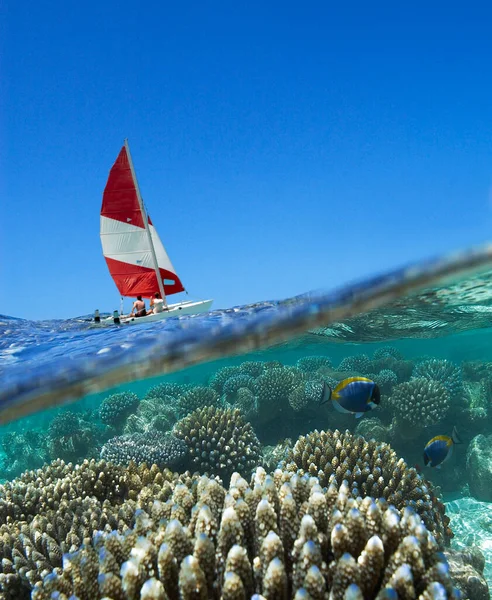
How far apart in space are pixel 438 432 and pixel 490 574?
Result: 5.22m

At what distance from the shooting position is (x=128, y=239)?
60.8 ft

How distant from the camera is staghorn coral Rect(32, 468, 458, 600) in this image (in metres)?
2.34

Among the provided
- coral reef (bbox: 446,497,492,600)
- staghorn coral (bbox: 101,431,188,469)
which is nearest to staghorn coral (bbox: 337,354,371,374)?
coral reef (bbox: 446,497,492,600)

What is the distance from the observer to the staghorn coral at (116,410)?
15.9 metres

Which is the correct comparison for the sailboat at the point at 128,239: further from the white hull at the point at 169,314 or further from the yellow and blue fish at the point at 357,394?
the yellow and blue fish at the point at 357,394

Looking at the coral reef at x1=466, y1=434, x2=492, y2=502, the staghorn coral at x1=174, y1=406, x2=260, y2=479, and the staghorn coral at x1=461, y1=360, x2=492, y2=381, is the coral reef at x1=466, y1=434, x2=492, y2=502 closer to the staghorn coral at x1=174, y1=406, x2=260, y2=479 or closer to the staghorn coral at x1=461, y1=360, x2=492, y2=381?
the staghorn coral at x1=174, y1=406, x2=260, y2=479

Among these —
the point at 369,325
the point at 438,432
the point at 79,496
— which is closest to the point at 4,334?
the point at 79,496

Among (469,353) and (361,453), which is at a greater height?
(361,453)

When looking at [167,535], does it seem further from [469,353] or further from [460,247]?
[469,353]

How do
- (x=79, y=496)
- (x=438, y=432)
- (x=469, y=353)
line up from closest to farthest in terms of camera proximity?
(x=79, y=496)
(x=438, y=432)
(x=469, y=353)

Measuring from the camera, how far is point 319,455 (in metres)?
6.05

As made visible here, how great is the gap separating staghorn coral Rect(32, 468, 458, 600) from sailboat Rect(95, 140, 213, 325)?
1502 cm

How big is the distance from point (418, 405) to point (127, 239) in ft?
44.9

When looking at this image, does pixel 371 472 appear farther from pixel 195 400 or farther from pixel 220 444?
pixel 195 400
